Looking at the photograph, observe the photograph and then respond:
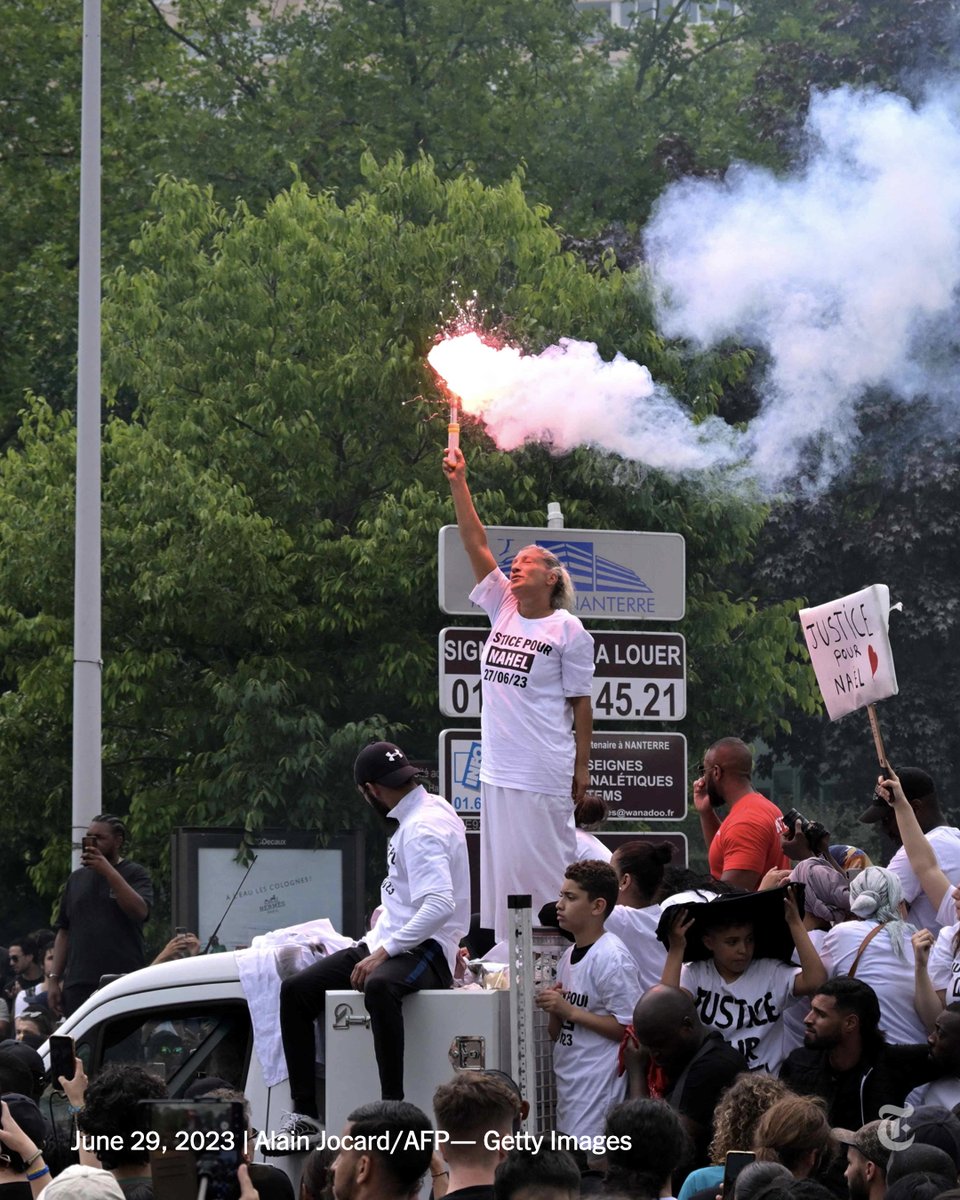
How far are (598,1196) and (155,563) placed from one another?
43.2 feet

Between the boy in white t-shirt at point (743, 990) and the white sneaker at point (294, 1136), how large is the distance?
139 centimetres

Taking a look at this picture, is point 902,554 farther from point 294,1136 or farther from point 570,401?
point 294,1136

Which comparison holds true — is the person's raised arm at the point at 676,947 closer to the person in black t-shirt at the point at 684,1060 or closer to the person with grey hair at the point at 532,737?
the person in black t-shirt at the point at 684,1060

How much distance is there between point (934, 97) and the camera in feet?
56.8

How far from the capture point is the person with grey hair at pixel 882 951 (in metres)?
7.06

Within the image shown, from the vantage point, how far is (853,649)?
901 centimetres

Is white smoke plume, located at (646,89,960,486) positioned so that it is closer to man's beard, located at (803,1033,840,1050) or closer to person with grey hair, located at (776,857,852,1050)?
person with grey hair, located at (776,857,852,1050)

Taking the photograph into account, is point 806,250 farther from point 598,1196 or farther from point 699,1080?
point 598,1196

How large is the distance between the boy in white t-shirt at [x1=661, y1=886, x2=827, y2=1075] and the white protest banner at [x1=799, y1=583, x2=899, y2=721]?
2.04m

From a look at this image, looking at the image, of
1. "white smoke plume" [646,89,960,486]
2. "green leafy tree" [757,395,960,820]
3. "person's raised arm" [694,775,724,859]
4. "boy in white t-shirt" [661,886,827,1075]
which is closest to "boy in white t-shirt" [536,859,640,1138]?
"boy in white t-shirt" [661,886,827,1075]

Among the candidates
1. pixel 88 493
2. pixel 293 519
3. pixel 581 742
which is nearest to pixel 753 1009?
pixel 581 742

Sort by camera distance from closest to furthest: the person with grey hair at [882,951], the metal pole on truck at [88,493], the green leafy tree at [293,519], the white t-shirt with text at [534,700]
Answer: the person with grey hair at [882,951]
the white t-shirt with text at [534,700]
the metal pole on truck at [88,493]
the green leafy tree at [293,519]

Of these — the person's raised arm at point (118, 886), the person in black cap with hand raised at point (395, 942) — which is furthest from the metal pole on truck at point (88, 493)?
the person in black cap with hand raised at point (395, 942)

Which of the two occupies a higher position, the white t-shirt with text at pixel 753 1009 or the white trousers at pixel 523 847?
the white trousers at pixel 523 847
